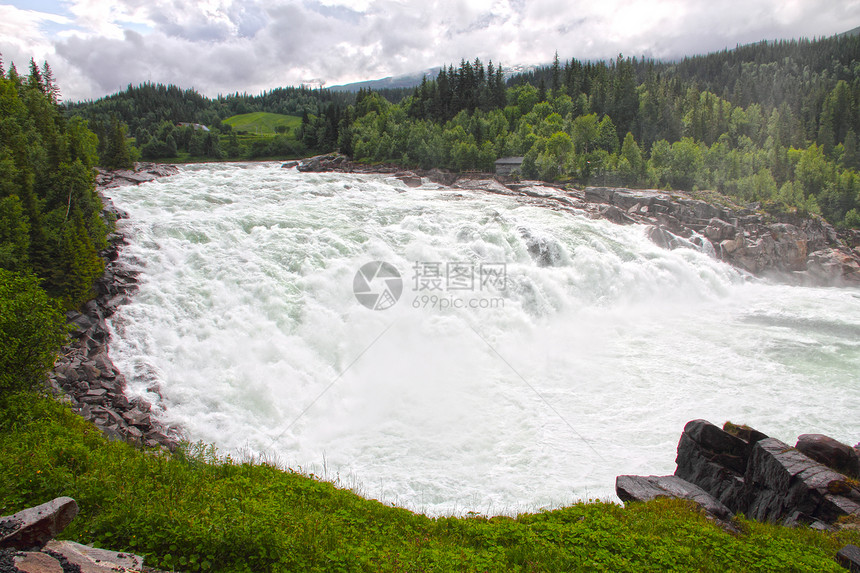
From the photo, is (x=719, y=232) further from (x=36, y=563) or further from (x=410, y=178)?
(x=36, y=563)

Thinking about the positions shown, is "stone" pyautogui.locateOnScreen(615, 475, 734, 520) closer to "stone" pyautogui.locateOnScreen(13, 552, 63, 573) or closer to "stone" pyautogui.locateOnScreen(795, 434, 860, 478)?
"stone" pyautogui.locateOnScreen(795, 434, 860, 478)

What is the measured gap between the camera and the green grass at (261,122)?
13462 centimetres

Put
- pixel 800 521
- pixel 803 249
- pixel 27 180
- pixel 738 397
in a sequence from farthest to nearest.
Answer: pixel 803 249
pixel 27 180
pixel 738 397
pixel 800 521

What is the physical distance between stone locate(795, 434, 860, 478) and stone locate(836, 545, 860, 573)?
4.05 m

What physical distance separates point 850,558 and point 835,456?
4.66 m

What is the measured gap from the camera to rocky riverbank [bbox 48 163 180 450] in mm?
13969

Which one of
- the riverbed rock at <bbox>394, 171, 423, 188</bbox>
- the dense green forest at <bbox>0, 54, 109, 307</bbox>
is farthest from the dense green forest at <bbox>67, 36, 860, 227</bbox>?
the dense green forest at <bbox>0, 54, 109, 307</bbox>

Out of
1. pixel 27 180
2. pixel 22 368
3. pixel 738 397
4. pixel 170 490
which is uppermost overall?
pixel 27 180

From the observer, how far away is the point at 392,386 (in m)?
18.4

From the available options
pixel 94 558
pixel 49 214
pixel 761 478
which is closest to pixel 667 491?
pixel 761 478

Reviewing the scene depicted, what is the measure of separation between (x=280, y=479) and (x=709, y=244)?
40376 millimetres

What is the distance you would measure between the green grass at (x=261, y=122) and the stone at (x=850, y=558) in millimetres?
140280

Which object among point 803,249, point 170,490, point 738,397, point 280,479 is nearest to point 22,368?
point 170,490

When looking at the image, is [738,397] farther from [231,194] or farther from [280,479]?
[231,194]
